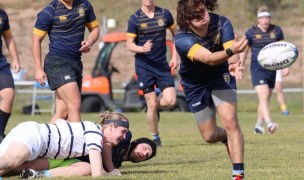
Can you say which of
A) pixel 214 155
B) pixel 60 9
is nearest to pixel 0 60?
pixel 60 9

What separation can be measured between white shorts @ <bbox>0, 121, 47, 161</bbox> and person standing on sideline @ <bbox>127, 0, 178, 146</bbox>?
14.6ft

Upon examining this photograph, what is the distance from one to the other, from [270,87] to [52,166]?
7.65m

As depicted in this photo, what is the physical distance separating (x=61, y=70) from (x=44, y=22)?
58cm

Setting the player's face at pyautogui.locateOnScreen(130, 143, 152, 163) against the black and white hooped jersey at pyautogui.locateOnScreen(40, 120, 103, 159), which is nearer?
the black and white hooped jersey at pyautogui.locateOnScreen(40, 120, 103, 159)

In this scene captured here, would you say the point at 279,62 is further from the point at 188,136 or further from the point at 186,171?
the point at 188,136

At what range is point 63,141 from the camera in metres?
8.33

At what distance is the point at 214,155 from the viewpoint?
11.1m

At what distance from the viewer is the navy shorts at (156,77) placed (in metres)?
12.6

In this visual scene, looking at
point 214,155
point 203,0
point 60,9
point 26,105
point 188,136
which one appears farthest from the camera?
point 26,105

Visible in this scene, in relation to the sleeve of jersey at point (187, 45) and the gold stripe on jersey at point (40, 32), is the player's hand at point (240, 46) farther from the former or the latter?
the gold stripe on jersey at point (40, 32)

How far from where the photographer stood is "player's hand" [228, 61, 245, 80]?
25.9ft

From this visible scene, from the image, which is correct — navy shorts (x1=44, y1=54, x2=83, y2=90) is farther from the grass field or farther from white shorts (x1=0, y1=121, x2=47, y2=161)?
white shorts (x1=0, y1=121, x2=47, y2=161)

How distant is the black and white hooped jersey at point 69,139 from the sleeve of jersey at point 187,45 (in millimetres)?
1118

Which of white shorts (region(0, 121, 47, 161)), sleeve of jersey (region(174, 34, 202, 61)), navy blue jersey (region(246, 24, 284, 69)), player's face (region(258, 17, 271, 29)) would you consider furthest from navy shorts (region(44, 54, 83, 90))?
player's face (region(258, 17, 271, 29))
